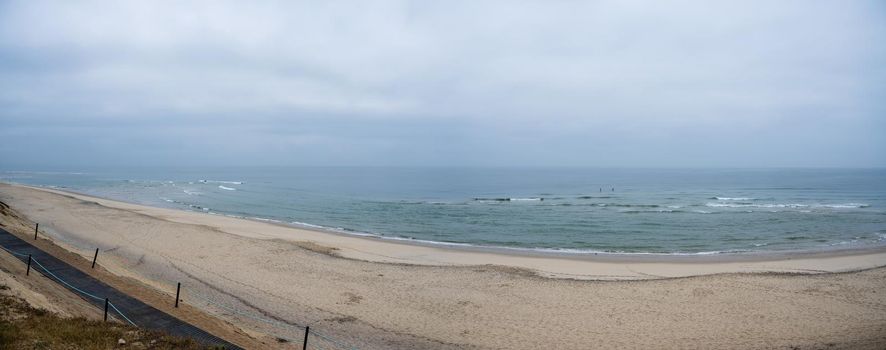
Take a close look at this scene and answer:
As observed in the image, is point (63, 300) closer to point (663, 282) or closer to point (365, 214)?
point (663, 282)

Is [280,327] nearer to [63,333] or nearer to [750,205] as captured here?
[63,333]

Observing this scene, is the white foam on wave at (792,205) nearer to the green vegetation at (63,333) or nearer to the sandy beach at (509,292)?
the sandy beach at (509,292)

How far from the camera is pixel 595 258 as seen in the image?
2659 centimetres

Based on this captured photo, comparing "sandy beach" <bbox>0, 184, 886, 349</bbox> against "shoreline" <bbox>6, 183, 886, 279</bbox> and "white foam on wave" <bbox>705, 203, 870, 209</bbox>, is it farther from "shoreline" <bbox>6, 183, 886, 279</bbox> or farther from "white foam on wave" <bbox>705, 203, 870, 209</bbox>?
"white foam on wave" <bbox>705, 203, 870, 209</bbox>

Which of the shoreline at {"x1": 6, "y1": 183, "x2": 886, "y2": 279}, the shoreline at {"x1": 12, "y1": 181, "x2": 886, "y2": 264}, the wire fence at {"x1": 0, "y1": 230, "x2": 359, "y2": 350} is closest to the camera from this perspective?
the wire fence at {"x1": 0, "y1": 230, "x2": 359, "y2": 350}

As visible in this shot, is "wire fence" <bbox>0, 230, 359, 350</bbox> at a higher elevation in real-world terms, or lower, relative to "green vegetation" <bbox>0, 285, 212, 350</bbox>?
lower

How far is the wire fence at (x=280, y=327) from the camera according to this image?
12727 mm

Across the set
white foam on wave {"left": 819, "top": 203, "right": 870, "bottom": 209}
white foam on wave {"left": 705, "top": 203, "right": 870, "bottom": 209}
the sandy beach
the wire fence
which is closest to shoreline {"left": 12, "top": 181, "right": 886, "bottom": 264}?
the sandy beach

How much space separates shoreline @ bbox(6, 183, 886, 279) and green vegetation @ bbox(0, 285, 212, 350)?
14.6m

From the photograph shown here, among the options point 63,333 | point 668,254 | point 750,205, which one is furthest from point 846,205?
point 63,333

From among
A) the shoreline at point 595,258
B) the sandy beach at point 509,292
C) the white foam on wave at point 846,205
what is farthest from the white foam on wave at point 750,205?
the sandy beach at point 509,292

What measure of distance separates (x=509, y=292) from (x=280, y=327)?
8.36 metres

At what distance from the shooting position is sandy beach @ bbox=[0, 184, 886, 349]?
14.0m

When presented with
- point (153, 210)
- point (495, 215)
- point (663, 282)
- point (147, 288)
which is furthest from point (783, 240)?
point (153, 210)
